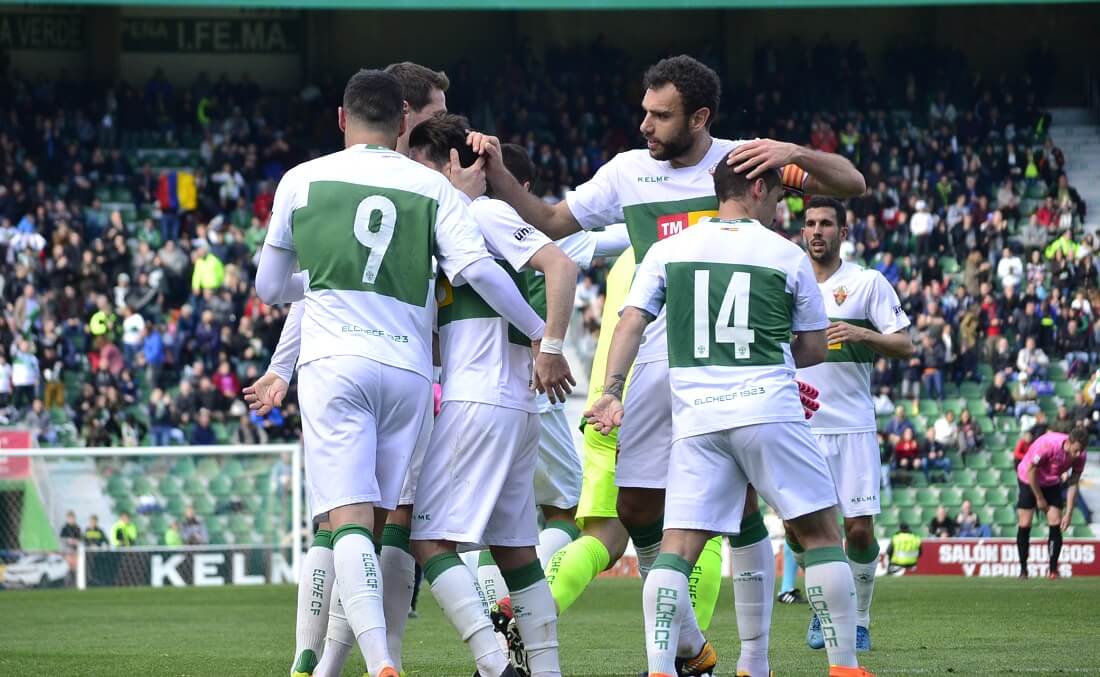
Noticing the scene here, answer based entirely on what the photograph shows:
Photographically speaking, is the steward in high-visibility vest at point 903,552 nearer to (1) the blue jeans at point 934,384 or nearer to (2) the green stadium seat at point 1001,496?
(2) the green stadium seat at point 1001,496

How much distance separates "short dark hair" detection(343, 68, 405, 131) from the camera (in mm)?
6734

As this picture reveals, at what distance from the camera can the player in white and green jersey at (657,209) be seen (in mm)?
7293

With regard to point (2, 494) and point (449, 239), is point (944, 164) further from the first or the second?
point (449, 239)

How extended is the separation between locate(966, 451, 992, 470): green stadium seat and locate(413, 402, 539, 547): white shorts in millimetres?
20445

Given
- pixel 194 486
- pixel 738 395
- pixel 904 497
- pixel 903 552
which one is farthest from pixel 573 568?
pixel 904 497

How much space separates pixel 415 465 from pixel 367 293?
0.81m

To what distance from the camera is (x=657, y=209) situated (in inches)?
295

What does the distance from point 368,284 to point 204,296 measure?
76.7ft

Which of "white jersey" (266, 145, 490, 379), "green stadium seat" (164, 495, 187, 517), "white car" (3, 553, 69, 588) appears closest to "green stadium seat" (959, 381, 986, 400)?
"green stadium seat" (164, 495, 187, 517)

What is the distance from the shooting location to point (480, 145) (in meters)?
7.27

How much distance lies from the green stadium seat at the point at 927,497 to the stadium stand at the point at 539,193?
0.20 feet

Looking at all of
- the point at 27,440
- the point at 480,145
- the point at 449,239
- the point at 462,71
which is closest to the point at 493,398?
the point at 449,239

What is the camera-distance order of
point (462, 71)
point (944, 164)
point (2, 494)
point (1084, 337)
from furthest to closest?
point (462, 71), point (944, 164), point (1084, 337), point (2, 494)

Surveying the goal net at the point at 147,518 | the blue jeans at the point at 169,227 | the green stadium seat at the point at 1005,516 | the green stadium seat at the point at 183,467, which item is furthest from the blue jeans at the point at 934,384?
the blue jeans at the point at 169,227
